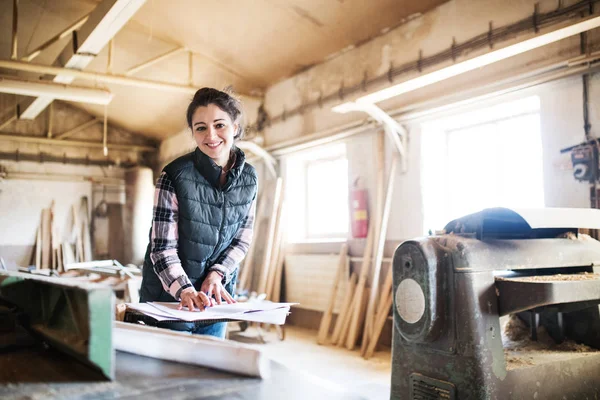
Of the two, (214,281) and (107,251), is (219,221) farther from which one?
(107,251)

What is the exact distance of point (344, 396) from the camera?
0.72 metres

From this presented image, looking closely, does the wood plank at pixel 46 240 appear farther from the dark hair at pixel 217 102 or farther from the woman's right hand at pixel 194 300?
the woman's right hand at pixel 194 300

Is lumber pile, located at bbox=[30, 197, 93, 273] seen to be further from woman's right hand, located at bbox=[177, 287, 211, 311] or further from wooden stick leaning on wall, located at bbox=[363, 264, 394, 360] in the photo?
woman's right hand, located at bbox=[177, 287, 211, 311]

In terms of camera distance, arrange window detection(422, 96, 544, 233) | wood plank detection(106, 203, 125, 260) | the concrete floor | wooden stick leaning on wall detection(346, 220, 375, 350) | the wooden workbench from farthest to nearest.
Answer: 1. wood plank detection(106, 203, 125, 260)
2. wooden stick leaning on wall detection(346, 220, 375, 350)
3. window detection(422, 96, 544, 233)
4. the concrete floor
5. the wooden workbench

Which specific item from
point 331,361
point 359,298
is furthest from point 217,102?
point 359,298

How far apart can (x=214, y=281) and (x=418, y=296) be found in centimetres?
71

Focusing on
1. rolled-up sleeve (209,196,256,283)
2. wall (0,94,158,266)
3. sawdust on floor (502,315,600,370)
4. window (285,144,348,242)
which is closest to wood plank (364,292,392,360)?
window (285,144,348,242)

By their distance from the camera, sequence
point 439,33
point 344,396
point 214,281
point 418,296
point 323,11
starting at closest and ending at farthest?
point 344,396 < point 214,281 < point 418,296 < point 439,33 < point 323,11

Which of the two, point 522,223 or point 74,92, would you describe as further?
point 74,92

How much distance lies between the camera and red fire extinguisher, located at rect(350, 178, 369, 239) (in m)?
4.89

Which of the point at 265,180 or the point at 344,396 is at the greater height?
the point at 265,180

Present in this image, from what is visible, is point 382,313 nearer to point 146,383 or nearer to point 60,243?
point 146,383

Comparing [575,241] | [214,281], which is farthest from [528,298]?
[214,281]

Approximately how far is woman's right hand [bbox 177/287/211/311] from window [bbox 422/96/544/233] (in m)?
3.00
